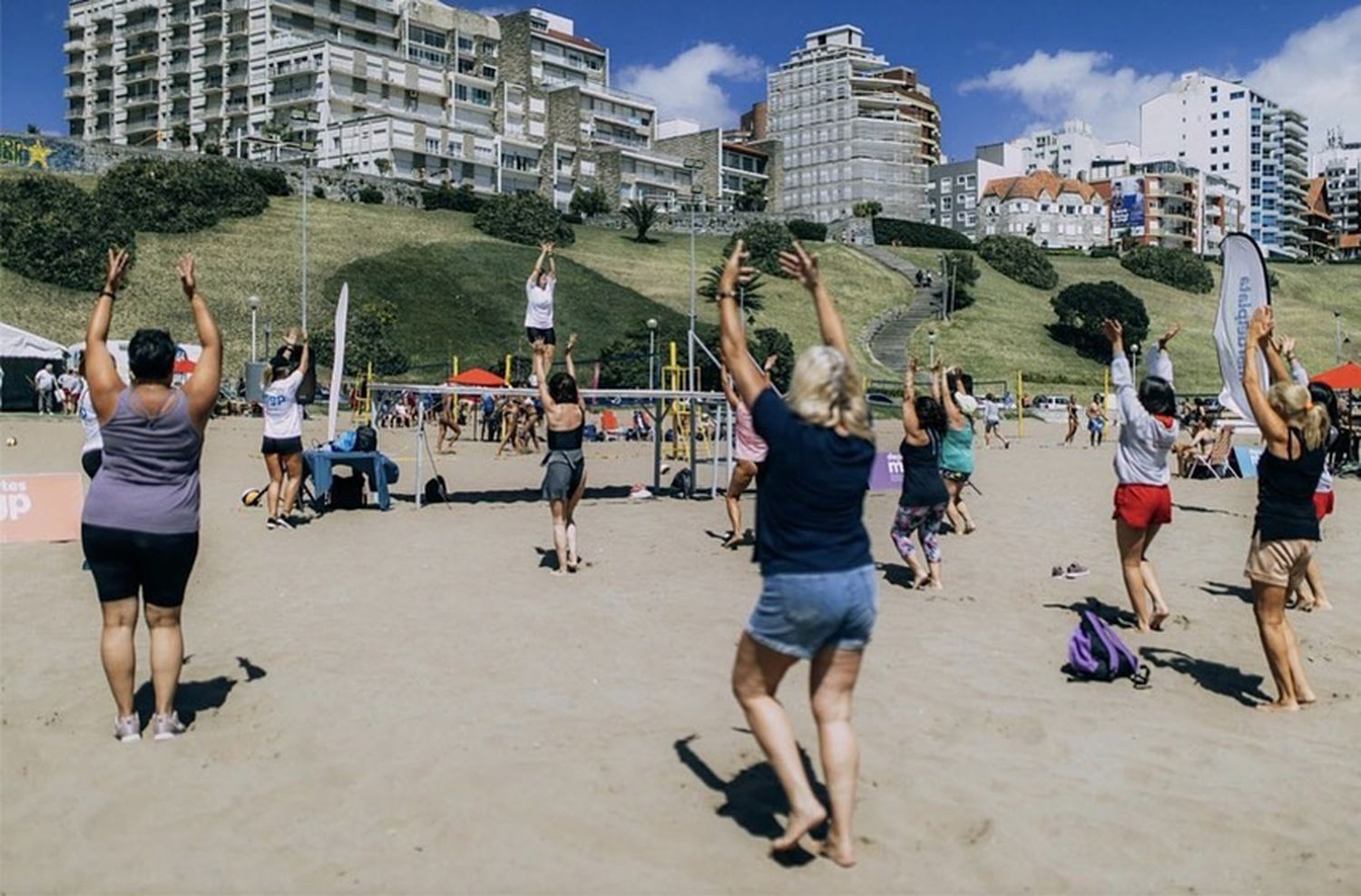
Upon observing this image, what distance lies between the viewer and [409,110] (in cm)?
8812

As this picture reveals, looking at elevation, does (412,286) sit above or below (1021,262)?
below

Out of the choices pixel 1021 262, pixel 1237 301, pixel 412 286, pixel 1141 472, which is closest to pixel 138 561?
pixel 1141 472

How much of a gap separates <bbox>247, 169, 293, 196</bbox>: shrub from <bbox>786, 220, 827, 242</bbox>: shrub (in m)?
32.6

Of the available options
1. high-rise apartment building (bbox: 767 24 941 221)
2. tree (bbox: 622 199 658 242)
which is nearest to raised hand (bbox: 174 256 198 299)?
tree (bbox: 622 199 658 242)

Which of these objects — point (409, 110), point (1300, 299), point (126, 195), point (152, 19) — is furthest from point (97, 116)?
point (1300, 299)

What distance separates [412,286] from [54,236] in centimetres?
1504

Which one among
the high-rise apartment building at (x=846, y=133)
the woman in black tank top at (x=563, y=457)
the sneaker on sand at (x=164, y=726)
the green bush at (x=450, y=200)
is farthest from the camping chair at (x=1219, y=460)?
the high-rise apartment building at (x=846, y=133)

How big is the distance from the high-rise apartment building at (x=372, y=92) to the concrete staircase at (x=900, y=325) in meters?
28.0

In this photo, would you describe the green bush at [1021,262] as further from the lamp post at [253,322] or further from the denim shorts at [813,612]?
the denim shorts at [813,612]

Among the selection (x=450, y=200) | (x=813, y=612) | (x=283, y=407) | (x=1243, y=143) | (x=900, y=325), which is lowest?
(x=813, y=612)

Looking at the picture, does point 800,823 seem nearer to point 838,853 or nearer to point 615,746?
point 838,853

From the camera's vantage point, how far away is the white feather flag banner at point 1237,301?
13.0 meters

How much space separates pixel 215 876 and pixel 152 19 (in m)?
101

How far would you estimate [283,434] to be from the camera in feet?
39.4
